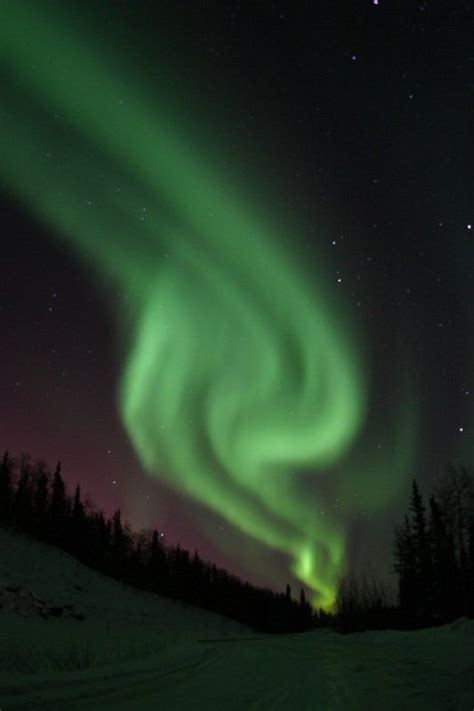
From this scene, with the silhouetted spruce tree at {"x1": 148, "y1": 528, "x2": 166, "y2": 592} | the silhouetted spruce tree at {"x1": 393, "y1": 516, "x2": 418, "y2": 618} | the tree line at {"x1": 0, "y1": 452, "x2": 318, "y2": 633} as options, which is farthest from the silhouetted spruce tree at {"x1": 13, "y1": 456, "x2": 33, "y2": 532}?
the silhouetted spruce tree at {"x1": 393, "y1": 516, "x2": 418, "y2": 618}

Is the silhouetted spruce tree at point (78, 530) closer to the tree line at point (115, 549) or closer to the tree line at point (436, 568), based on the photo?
the tree line at point (115, 549)

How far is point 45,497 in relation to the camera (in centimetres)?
8638

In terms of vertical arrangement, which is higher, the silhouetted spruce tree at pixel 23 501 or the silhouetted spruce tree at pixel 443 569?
the silhouetted spruce tree at pixel 23 501

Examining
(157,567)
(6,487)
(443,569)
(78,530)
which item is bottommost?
(443,569)

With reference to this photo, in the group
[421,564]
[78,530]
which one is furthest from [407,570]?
[78,530]

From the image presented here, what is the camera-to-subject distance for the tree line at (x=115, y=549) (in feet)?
260

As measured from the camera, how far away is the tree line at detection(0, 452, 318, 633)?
79250mm

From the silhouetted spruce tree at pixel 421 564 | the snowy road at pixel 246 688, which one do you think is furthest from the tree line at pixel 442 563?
the snowy road at pixel 246 688

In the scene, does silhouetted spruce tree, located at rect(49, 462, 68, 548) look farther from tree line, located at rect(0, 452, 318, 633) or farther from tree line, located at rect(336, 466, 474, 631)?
tree line, located at rect(336, 466, 474, 631)

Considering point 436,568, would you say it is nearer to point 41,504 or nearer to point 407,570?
point 407,570

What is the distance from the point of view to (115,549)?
95938 mm

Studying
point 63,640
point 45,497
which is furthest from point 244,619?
point 63,640

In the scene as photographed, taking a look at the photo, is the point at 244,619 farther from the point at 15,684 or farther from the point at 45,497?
the point at 15,684

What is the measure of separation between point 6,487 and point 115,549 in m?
23.2
